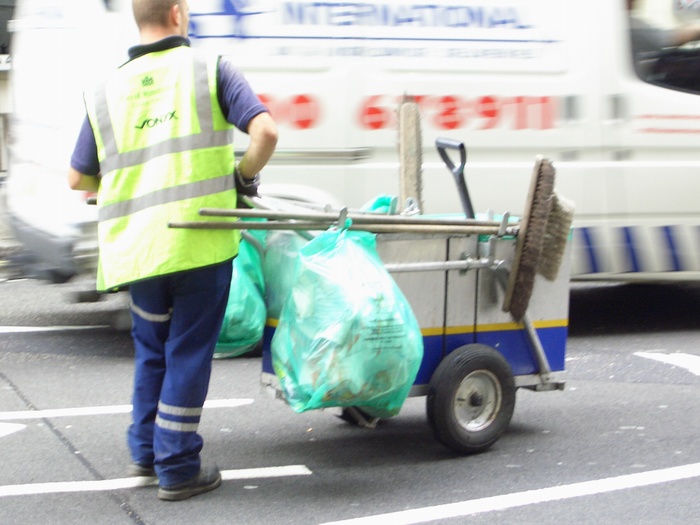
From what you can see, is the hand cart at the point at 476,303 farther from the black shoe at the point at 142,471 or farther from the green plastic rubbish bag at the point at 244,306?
the black shoe at the point at 142,471

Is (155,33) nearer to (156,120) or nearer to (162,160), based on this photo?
(156,120)

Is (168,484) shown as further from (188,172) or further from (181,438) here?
(188,172)

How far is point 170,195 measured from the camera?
3885 millimetres

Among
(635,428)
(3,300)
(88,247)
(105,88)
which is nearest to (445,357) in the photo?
(635,428)

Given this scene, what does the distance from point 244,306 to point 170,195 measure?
70cm

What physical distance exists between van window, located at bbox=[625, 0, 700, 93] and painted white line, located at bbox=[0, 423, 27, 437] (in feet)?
14.4

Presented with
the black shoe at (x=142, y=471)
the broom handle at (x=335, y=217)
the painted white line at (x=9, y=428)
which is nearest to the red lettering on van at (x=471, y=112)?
the broom handle at (x=335, y=217)

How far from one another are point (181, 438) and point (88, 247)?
9.22 feet

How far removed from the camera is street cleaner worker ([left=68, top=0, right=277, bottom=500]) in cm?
388

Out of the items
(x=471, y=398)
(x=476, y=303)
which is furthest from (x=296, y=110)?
(x=471, y=398)

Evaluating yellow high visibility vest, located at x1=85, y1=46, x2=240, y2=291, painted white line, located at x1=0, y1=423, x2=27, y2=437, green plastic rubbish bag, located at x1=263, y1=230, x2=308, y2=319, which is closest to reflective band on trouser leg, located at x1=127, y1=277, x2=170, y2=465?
yellow high visibility vest, located at x1=85, y1=46, x2=240, y2=291

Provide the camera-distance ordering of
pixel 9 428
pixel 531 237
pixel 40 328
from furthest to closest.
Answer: pixel 40 328 → pixel 9 428 → pixel 531 237

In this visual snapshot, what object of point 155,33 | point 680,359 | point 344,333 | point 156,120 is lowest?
point 680,359

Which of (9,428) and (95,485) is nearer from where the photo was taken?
(95,485)
